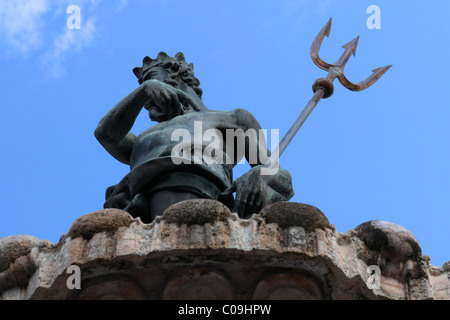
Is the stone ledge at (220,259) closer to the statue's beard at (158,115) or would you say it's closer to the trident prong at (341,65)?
the statue's beard at (158,115)

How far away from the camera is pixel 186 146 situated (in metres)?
9.51

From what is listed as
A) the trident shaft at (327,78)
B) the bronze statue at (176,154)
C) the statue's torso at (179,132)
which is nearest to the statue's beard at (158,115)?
the bronze statue at (176,154)

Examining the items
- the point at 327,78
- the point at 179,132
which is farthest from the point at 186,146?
the point at 327,78

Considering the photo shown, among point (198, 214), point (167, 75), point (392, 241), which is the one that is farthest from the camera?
point (167, 75)

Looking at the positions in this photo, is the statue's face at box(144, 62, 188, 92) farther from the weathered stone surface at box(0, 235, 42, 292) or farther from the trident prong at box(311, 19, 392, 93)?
the weathered stone surface at box(0, 235, 42, 292)

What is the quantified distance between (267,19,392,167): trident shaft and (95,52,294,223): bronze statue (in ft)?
1.48

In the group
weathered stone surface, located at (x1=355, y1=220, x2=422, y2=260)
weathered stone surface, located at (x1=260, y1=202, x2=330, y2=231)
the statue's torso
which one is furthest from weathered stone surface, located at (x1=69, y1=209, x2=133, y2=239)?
weathered stone surface, located at (x1=355, y1=220, x2=422, y2=260)

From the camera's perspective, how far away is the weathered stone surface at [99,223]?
796 centimetres

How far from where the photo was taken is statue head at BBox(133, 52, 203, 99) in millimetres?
11250

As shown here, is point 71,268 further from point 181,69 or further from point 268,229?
point 181,69

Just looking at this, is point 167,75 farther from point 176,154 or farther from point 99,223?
point 99,223

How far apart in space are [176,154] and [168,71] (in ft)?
7.04

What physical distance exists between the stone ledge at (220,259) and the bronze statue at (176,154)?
3.14 feet
